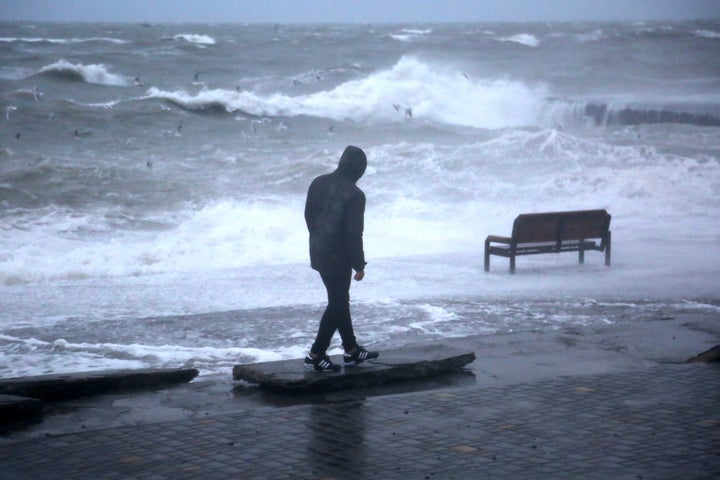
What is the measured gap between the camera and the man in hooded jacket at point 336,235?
7383 millimetres

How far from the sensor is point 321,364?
7.64 m

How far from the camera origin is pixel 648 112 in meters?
39.5

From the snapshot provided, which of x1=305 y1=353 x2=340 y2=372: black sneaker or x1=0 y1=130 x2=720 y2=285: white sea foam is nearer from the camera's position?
x1=305 y1=353 x2=340 y2=372: black sneaker

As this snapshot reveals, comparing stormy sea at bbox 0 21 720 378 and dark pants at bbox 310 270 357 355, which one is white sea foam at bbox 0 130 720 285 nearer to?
stormy sea at bbox 0 21 720 378

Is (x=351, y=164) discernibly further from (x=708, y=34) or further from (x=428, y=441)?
(x=708, y=34)

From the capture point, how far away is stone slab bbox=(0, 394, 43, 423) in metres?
6.67

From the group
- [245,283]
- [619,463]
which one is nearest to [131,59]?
[245,283]

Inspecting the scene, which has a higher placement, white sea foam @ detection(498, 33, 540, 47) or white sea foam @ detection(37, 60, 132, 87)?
white sea foam @ detection(498, 33, 540, 47)

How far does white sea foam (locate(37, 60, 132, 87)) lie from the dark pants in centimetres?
3628

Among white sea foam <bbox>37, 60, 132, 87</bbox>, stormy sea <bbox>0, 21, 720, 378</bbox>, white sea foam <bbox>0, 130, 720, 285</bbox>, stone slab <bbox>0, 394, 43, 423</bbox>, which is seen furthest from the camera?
white sea foam <bbox>37, 60, 132, 87</bbox>

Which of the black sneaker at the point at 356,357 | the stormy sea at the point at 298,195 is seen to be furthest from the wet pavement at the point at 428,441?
the stormy sea at the point at 298,195

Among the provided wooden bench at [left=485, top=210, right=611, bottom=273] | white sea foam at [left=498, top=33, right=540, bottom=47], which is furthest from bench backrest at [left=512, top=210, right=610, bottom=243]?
white sea foam at [left=498, top=33, right=540, bottom=47]

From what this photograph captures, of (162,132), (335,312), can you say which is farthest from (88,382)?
(162,132)

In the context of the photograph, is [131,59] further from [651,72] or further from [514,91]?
[651,72]
